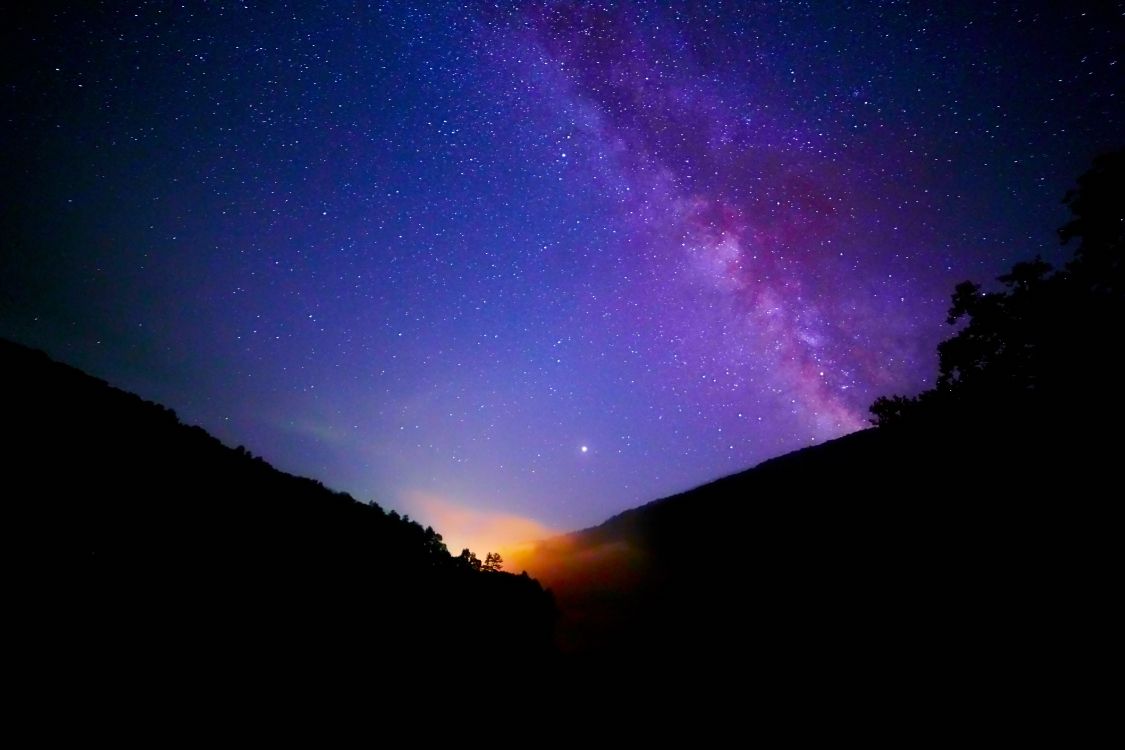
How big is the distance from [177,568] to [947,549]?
983cm

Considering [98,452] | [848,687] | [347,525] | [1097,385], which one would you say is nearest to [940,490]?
[1097,385]

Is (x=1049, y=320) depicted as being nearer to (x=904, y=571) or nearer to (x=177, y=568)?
(x=904, y=571)

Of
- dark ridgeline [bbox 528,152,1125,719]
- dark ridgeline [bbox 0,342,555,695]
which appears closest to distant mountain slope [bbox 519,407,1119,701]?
dark ridgeline [bbox 528,152,1125,719]

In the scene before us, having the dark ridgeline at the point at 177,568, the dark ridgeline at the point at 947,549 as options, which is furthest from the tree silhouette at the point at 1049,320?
the dark ridgeline at the point at 177,568

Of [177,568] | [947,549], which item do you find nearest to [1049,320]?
[947,549]

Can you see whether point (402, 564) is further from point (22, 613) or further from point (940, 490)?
point (940, 490)

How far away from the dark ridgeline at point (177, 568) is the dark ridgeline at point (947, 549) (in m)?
5.34

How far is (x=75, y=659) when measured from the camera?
3039mm

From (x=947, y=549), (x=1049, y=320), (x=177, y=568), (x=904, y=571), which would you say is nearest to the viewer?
(x=177, y=568)

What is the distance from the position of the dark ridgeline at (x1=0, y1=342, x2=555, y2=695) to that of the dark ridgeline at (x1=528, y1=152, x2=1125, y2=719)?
5.34 meters

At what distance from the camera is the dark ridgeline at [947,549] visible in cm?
562

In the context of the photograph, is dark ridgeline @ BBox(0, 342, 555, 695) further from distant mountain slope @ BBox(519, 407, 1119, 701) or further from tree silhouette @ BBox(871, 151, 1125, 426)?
tree silhouette @ BBox(871, 151, 1125, 426)

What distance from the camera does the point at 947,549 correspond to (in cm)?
683

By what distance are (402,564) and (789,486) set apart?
354 inches
